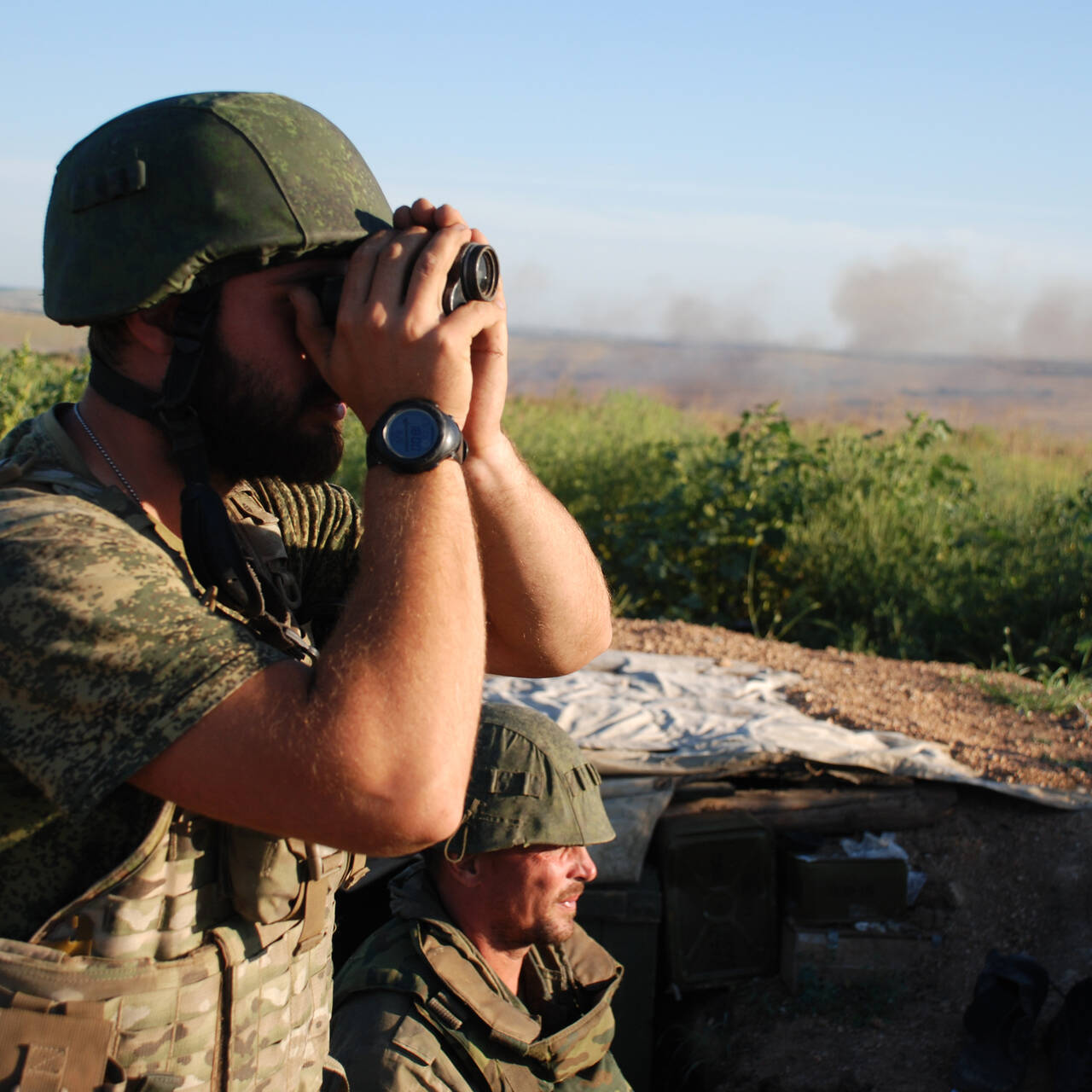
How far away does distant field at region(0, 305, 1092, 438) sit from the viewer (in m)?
30.1

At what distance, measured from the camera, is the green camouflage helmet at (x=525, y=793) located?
3.08 m

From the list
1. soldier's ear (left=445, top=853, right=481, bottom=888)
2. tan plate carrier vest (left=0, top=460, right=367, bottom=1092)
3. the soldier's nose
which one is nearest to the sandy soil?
the soldier's nose

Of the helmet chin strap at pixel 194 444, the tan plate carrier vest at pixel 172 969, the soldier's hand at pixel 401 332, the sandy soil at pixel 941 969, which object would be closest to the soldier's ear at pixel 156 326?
the helmet chin strap at pixel 194 444

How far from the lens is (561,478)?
396 inches

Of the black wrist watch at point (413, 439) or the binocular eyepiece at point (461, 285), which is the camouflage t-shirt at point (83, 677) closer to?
the black wrist watch at point (413, 439)

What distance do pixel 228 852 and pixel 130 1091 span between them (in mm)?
302

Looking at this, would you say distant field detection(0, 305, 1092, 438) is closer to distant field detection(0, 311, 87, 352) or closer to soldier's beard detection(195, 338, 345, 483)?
distant field detection(0, 311, 87, 352)

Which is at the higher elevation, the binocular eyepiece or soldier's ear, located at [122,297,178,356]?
the binocular eyepiece

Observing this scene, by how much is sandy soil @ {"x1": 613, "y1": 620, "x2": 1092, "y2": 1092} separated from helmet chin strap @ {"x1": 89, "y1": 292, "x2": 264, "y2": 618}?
313cm

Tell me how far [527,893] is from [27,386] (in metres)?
6.84

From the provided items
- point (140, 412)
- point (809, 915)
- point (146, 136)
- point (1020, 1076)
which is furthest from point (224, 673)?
point (809, 915)

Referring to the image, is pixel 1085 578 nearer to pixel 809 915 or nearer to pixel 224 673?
pixel 809 915

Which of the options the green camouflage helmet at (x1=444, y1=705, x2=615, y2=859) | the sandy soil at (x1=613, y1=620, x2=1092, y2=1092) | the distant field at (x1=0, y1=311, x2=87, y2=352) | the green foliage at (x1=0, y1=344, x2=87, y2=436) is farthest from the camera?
the distant field at (x1=0, y1=311, x2=87, y2=352)

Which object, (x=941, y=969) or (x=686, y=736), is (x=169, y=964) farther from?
(x=686, y=736)
